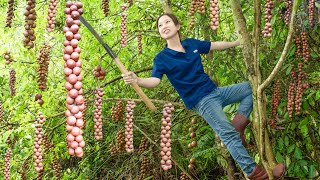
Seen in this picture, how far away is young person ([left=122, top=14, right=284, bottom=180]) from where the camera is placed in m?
3.13

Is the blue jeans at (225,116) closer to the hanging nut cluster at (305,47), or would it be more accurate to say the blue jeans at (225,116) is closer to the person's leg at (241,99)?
the person's leg at (241,99)

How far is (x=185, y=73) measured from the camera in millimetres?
3332

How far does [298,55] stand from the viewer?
11.7 ft

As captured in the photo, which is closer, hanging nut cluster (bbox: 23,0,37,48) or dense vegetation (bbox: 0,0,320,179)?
hanging nut cluster (bbox: 23,0,37,48)

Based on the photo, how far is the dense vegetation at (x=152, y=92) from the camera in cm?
373

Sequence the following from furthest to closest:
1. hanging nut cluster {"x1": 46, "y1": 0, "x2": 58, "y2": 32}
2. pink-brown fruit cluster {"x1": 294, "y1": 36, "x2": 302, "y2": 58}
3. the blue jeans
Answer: pink-brown fruit cluster {"x1": 294, "y1": 36, "x2": 302, "y2": 58}, the blue jeans, hanging nut cluster {"x1": 46, "y1": 0, "x2": 58, "y2": 32}

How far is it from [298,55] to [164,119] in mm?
1158

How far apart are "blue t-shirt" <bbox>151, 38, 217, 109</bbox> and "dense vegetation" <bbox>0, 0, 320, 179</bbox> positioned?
0.99 feet

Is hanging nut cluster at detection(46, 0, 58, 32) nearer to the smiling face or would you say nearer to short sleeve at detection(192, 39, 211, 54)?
the smiling face

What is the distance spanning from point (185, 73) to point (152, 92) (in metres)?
2.26

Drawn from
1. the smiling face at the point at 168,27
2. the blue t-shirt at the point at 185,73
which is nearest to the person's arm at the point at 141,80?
the blue t-shirt at the point at 185,73

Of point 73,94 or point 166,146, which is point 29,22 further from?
point 166,146

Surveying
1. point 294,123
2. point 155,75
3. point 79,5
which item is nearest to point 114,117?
point 155,75

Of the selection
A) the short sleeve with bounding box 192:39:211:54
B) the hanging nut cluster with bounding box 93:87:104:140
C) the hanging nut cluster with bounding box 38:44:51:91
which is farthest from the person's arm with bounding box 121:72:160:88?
the hanging nut cluster with bounding box 38:44:51:91
